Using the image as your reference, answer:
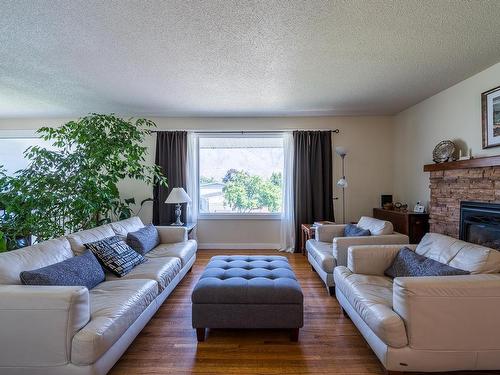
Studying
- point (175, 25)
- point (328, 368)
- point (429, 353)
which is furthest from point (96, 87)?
point (429, 353)

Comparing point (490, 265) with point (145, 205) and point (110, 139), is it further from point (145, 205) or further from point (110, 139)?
point (145, 205)

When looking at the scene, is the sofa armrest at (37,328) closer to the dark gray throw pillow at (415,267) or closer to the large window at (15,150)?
the dark gray throw pillow at (415,267)

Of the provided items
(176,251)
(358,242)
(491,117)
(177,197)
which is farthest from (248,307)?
(491,117)

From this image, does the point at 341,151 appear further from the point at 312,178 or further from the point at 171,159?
the point at 171,159

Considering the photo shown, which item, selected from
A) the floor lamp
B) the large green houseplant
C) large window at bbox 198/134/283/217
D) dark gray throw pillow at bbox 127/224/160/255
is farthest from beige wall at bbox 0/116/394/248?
dark gray throw pillow at bbox 127/224/160/255

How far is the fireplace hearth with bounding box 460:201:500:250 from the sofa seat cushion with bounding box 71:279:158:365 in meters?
3.24

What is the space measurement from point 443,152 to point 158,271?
361 cm

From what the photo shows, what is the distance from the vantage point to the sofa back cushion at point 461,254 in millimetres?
1820

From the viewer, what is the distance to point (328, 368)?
183 centimetres

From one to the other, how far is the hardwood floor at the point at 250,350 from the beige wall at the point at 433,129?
2.48m

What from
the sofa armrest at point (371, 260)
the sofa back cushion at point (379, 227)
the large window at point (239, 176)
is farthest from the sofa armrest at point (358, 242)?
the large window at point (239, 176)

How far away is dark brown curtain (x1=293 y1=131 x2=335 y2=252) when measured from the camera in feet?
15.9

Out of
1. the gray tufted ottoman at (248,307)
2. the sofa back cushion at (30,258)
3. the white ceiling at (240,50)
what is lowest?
the gray tufted ottoman at (248,307)

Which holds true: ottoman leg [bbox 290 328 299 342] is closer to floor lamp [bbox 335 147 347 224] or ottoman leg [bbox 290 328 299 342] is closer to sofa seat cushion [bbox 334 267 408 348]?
sofa seat cushion [bbox 334 267 408 348]
